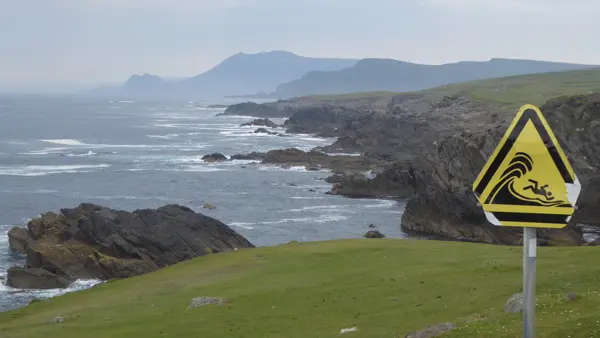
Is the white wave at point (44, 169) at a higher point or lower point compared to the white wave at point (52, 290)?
higher

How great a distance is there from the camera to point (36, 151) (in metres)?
154

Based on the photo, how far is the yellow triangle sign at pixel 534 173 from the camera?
7.19 metres

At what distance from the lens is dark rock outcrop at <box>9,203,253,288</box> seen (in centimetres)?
5322

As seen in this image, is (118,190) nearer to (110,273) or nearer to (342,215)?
(342,215)

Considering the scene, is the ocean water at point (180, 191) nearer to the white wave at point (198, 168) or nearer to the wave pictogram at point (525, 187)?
the white wave at point (198, 168)

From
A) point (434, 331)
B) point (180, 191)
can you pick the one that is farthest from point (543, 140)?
point (180, 191)

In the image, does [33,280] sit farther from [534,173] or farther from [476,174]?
[476,174]

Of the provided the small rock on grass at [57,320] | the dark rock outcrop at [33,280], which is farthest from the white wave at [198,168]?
the small rock on grass at [57,320]

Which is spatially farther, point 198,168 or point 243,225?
point 198,168

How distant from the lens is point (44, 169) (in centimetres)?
12206

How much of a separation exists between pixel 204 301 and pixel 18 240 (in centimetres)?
3736

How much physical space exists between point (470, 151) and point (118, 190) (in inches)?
1959

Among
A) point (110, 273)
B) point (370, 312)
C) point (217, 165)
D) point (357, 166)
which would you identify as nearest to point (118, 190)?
point (217, 165)

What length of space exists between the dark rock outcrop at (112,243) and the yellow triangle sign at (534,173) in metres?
48.4
